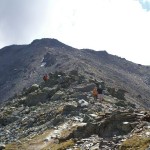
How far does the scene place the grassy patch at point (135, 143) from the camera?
34.6 metres

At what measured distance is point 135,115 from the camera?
44.8m

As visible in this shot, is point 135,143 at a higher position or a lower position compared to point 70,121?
higher

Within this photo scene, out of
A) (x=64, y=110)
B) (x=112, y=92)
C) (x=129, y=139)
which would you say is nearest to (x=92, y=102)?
(x=64, y=110)

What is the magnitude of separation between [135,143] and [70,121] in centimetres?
3063

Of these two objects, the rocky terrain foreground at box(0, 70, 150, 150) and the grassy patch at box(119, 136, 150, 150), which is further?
the rocky terrain foreground at box(0, 70, 150, 150)

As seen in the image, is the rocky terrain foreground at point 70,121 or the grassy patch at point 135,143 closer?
the grassy patch at point 135,143

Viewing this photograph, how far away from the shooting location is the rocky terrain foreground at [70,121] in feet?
135

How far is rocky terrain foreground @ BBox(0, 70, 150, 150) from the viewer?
41.0 m

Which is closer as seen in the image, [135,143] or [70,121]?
[135,143]

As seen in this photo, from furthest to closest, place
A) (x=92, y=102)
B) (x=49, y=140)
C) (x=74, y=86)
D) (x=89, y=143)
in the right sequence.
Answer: (x=74, y=86) < (x=92, y=102) < (x=49, y=140) < (x=89, y=143)

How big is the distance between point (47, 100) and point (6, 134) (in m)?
22.5

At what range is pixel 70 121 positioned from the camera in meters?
65.9

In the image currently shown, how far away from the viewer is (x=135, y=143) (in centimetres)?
3597

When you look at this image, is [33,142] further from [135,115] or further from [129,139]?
[129,139]
